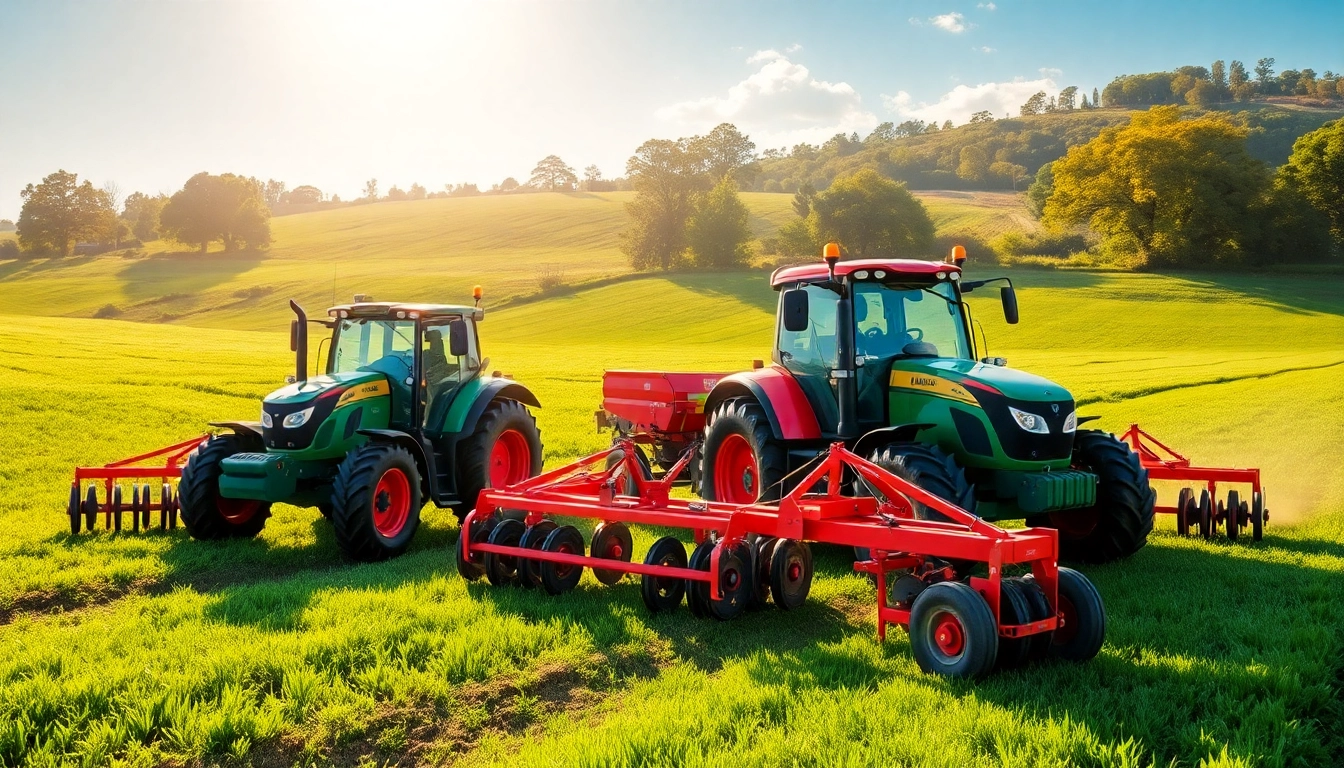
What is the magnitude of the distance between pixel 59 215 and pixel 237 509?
92.6 meters

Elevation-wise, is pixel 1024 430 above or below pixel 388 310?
below

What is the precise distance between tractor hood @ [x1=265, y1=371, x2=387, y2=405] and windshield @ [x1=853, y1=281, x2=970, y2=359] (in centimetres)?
504

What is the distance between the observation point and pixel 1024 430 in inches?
324

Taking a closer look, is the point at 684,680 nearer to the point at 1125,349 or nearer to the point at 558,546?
the point at 558,546

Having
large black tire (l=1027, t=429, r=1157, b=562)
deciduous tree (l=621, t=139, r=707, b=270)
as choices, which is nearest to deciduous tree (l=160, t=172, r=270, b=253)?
deciduous tree (l=621, t=139, r=707, b=270)

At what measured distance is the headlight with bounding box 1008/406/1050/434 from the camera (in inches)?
323

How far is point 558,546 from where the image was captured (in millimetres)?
8086

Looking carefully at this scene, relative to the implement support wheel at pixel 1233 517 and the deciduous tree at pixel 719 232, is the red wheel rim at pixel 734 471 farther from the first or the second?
the deciduous tree at pixel 719 232

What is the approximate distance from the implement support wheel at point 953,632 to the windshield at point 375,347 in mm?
6889

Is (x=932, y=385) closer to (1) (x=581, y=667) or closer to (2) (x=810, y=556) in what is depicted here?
(2) (x=810, y=556)

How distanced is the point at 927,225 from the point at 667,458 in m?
60.4

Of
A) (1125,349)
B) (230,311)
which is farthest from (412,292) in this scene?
(1125,349)

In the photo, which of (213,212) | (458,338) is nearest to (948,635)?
(458,338)

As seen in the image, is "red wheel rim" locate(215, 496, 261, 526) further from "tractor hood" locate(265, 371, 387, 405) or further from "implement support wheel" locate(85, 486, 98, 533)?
"implement support wheel" locate(85, 486, 98, 533)
